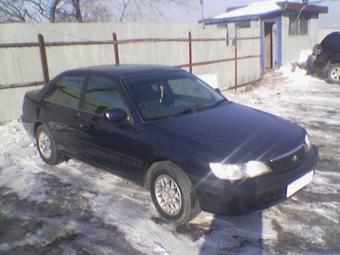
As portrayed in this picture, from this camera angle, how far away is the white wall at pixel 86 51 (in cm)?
793

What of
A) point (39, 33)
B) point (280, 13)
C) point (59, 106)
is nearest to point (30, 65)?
point (39, 33)

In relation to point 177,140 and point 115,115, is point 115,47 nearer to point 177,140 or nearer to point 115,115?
point 115,115

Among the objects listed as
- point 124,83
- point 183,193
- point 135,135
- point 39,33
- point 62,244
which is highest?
point 39,33

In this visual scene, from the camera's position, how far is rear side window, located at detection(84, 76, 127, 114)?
14.5 ft

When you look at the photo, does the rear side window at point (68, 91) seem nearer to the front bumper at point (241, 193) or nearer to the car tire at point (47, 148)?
the car tire at point (47, 148)

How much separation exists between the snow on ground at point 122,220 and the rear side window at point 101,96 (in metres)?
1.06

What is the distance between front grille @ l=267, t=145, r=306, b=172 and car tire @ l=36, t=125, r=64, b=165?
3.27 meters

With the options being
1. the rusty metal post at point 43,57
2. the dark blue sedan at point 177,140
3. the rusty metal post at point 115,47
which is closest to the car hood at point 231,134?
the dark blue sedan at point 177,140

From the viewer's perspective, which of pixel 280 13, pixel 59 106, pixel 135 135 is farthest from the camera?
pixel 280 13

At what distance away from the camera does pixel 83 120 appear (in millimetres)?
4707

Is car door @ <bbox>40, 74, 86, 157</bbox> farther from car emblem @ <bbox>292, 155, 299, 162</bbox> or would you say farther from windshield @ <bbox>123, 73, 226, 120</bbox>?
car emblem @ <bbox>292, 155, 299, 162</bbox>

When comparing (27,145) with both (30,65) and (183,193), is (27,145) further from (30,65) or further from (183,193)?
(183,193)

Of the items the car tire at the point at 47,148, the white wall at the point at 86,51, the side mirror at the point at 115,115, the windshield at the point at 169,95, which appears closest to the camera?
the side mirror at the point at 115,115

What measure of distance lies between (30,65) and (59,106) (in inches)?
135
